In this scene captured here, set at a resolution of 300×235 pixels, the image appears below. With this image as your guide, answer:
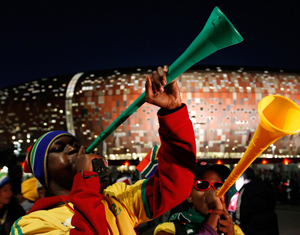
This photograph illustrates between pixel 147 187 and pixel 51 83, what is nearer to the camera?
pixel 147 187

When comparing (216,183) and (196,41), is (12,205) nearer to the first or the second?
(216,183)

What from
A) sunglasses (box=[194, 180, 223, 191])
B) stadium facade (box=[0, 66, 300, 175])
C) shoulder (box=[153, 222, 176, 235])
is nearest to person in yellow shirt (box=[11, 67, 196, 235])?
shoulder (box=[153, 222, 176, 235])

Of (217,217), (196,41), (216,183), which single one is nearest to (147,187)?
(217,217)

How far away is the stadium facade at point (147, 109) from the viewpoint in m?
36.5

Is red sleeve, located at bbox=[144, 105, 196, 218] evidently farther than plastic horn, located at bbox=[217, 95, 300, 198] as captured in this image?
No

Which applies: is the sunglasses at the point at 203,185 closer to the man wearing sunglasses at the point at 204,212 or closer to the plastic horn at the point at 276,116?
the man wearing sunglasses at the point at 204,212

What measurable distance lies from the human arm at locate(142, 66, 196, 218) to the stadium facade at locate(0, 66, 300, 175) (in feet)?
113

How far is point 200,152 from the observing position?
36.7 meters

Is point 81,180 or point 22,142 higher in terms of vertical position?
point 81,180

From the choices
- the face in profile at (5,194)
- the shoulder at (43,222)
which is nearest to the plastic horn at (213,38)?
the shoulder at (43,222)

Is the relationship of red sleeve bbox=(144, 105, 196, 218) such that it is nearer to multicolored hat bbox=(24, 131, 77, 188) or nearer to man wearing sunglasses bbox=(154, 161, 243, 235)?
man wearing sunglasses bbox=(154, 161, 243, 235)

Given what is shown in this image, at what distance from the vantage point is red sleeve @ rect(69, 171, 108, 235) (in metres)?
1.26

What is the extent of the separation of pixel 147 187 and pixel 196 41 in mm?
1157

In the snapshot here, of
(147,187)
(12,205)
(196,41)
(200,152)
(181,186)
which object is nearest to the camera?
(196,41)
